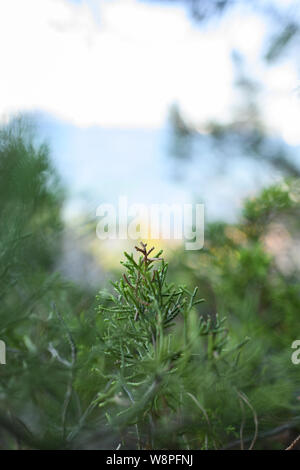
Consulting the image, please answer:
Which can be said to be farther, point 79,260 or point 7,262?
point 79,260

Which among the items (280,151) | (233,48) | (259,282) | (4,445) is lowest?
(4,445)

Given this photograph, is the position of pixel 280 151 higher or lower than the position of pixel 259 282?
higher

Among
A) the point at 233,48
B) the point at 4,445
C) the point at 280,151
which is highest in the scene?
the point at 233,48

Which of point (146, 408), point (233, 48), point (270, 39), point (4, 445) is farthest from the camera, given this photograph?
point (233, 48)

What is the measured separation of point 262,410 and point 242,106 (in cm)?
60

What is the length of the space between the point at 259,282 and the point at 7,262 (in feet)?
0.99

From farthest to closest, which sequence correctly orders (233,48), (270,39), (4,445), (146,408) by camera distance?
(233,48) < (270,39) < (4,445) < (146,408)

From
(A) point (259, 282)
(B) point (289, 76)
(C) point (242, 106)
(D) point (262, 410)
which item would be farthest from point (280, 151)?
(D) point (262, 410)

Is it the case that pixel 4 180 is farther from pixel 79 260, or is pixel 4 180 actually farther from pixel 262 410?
pixel 79 260

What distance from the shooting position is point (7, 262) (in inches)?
10.5

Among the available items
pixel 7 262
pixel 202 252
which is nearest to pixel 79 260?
pixel 202 252

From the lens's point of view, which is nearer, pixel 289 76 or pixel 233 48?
pixel 289 76
